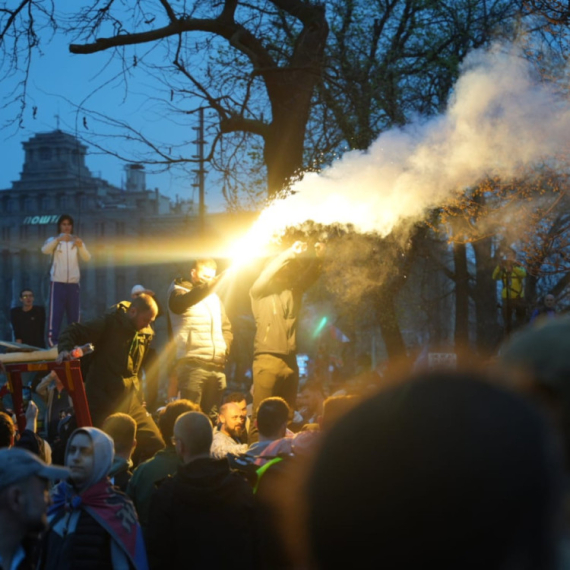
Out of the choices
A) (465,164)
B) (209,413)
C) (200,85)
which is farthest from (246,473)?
(200,85)

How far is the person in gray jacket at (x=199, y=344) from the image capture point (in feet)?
27.6

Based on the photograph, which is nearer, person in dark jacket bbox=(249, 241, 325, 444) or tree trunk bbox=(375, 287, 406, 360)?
person in dark jacket bbox=(249, 241, 325, 444)

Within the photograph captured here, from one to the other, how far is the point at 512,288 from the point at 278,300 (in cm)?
759

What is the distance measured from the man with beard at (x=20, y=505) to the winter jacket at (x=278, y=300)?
17.4ft

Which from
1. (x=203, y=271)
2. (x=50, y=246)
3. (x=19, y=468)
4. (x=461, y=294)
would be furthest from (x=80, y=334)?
(x=461, y=294)

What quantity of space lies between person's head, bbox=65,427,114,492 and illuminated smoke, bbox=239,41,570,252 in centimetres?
531

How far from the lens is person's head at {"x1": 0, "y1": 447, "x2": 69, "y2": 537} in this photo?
3131 mm

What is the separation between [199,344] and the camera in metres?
8.53

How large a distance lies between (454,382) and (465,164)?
9.47 meters

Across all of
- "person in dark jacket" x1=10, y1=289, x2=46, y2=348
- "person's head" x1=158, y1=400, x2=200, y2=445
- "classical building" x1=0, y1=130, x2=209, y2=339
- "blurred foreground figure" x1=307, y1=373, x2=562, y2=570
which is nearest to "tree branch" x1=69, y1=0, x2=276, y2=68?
"person in dark jacket" x1=10, y1=289, x2=46, y2=348

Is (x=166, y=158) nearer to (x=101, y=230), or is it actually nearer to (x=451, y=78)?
(x=451, y=78)

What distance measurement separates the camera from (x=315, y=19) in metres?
11.1

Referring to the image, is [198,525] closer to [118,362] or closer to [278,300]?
[118,362]

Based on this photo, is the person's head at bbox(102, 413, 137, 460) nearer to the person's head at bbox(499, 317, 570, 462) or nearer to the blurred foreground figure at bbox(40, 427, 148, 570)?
the blurred foreground figure at bbox(40, 427, 148, 570)
